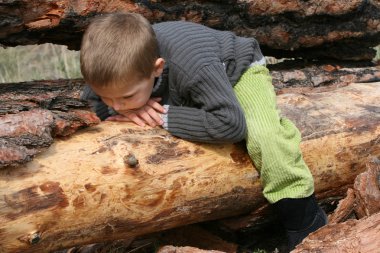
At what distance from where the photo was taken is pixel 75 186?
286 centimetres

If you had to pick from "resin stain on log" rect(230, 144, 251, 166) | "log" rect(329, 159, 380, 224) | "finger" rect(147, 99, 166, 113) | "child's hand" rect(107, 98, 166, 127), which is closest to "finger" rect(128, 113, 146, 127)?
"child's hand" rect(107, 98, 166, 127)

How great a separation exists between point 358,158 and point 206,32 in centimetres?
113

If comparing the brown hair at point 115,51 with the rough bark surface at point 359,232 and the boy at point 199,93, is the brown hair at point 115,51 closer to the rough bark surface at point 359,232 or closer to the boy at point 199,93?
the boy at point 199,93

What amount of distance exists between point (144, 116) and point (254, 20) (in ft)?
5.19

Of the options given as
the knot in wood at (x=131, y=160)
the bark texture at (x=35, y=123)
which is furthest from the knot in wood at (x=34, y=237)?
the knot in wood at (x=131, y=160)

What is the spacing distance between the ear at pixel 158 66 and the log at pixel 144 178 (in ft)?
0.98

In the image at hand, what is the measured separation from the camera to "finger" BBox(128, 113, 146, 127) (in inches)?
130

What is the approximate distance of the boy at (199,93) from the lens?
310 centimetres

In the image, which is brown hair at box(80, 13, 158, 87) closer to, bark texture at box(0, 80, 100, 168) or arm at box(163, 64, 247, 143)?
bark texture at box(0, 80, 100, 168)

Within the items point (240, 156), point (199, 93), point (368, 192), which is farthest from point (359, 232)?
point (199, 93)

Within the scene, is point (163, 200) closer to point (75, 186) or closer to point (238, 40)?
point (75, 186)

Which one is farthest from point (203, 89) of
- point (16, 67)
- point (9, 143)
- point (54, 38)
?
point (16, 67)

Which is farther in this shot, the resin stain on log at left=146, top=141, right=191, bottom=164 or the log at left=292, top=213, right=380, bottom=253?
the resin stain on log at left=146, top=141, right=191, bottom=164

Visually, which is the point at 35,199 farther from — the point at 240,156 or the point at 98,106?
the point at 240,156
